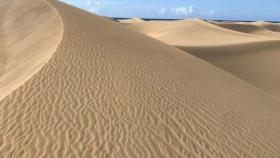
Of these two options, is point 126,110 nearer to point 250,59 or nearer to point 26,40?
point 26,40

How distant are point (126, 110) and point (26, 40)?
9.77 m

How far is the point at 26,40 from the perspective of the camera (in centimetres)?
1648

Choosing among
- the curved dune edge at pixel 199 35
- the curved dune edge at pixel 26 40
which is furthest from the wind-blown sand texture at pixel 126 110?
the curved dune edge at pixel 199 35

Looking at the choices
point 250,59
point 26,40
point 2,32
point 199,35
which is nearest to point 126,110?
point 26,40

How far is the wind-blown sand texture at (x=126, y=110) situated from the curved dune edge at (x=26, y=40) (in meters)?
0.21

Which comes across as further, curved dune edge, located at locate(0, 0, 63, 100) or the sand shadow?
the sand shadow

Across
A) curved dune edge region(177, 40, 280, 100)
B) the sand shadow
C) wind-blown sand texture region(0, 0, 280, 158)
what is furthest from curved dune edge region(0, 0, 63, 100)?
curved dune edge region(177, 40, 280, 100)

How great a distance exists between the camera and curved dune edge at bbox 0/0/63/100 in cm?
1047

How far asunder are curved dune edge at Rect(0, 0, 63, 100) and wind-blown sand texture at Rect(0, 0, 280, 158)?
0.21 meters

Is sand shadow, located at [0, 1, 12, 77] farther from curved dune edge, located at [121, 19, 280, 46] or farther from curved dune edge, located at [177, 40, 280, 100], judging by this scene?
curved dune edge, located at [121, 19, 280, 46]

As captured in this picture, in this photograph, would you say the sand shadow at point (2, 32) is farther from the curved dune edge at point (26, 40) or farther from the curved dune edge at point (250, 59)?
the curved dune edge at point (250, 59)

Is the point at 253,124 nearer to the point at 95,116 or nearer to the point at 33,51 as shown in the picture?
the point at 95,116

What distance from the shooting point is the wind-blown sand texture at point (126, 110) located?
22.1ft

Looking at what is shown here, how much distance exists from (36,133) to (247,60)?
1815cm
